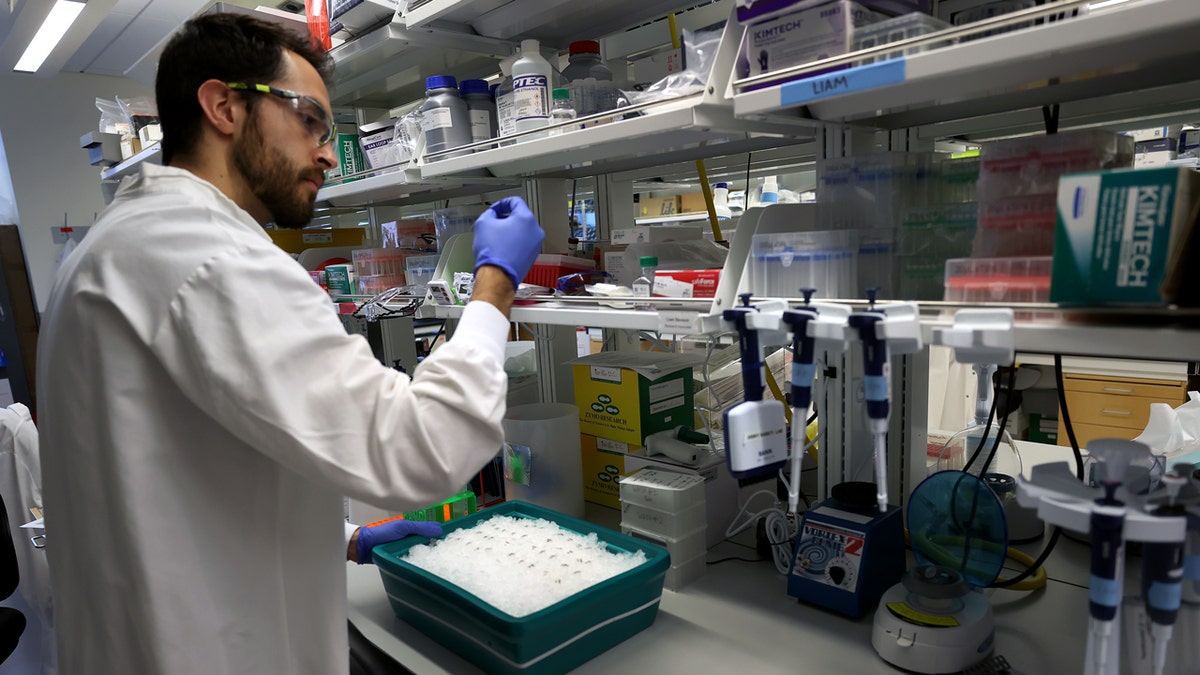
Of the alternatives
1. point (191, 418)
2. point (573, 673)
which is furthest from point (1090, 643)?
point (191, 418)

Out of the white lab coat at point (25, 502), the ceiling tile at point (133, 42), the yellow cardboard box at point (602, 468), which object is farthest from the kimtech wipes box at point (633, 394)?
the ceiling tile at point (133, 42)

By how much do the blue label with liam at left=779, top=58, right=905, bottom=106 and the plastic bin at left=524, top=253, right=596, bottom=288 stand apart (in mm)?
787

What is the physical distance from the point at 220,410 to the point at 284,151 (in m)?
0.50

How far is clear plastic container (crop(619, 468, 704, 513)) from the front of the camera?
1409mm

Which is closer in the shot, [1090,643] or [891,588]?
[1090,643]

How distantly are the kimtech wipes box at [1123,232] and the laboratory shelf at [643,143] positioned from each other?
0.51 metres

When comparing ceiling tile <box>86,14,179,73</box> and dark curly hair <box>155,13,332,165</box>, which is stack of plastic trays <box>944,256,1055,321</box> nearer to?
dark curly hair <box>155,13,332,165</box>

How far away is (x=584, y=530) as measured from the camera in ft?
4.88

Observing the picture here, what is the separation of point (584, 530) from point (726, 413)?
0.67 m

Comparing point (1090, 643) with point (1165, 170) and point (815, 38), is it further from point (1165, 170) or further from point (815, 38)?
point (815, 38)

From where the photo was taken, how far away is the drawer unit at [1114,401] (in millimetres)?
3602

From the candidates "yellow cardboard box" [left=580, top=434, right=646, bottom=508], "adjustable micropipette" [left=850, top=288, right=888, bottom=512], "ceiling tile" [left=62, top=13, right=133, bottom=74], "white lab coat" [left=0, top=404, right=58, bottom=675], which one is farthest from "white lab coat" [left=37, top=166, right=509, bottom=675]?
"ceiling tile" [left=62, top=13, right=133, bottom=74]

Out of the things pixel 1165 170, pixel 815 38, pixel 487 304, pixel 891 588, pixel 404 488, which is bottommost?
pixel 891 588

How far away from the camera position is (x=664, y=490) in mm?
1418
